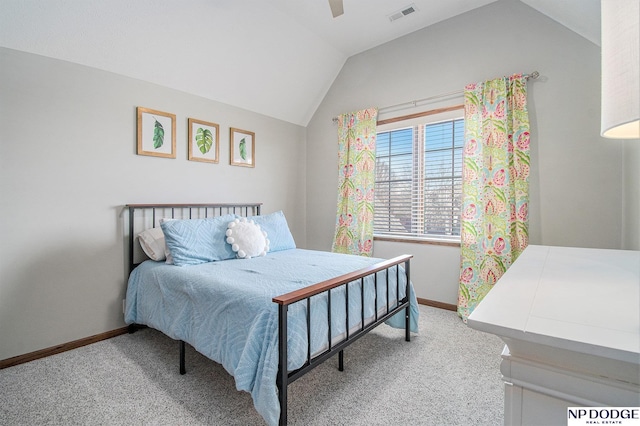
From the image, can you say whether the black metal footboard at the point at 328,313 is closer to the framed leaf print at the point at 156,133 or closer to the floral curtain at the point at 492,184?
the floral curtain at the point at 492,184

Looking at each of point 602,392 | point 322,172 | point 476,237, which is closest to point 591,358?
point 602,392

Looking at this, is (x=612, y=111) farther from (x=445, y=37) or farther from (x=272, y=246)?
(x=445, y=37)

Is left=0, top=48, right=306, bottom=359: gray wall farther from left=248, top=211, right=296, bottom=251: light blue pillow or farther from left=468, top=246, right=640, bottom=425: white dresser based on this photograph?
left=468, top=246, right=640, bottom=425: white dresser

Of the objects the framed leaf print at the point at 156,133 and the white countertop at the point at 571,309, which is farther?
the framed leaf print at the point at 156,133

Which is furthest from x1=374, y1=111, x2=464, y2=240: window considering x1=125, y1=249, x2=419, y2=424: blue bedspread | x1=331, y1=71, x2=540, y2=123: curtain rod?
x1=125, y1=249, x2=419, y2=424: blue bedspread

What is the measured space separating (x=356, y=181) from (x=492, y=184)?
1487 millimetres

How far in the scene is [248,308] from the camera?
1544 mm

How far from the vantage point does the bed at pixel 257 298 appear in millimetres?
1423

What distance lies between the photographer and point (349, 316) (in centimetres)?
187

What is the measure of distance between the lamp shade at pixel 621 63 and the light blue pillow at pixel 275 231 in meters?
2.71

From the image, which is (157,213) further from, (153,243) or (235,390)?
(235,390)

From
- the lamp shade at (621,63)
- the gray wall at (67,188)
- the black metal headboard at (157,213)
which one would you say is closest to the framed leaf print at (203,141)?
the gray wall at (67,188)

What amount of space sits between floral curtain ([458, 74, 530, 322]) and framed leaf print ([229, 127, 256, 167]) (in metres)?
2.40

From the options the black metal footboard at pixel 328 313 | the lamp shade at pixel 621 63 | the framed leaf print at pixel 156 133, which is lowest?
the black metal footboard at pixel 328 313
